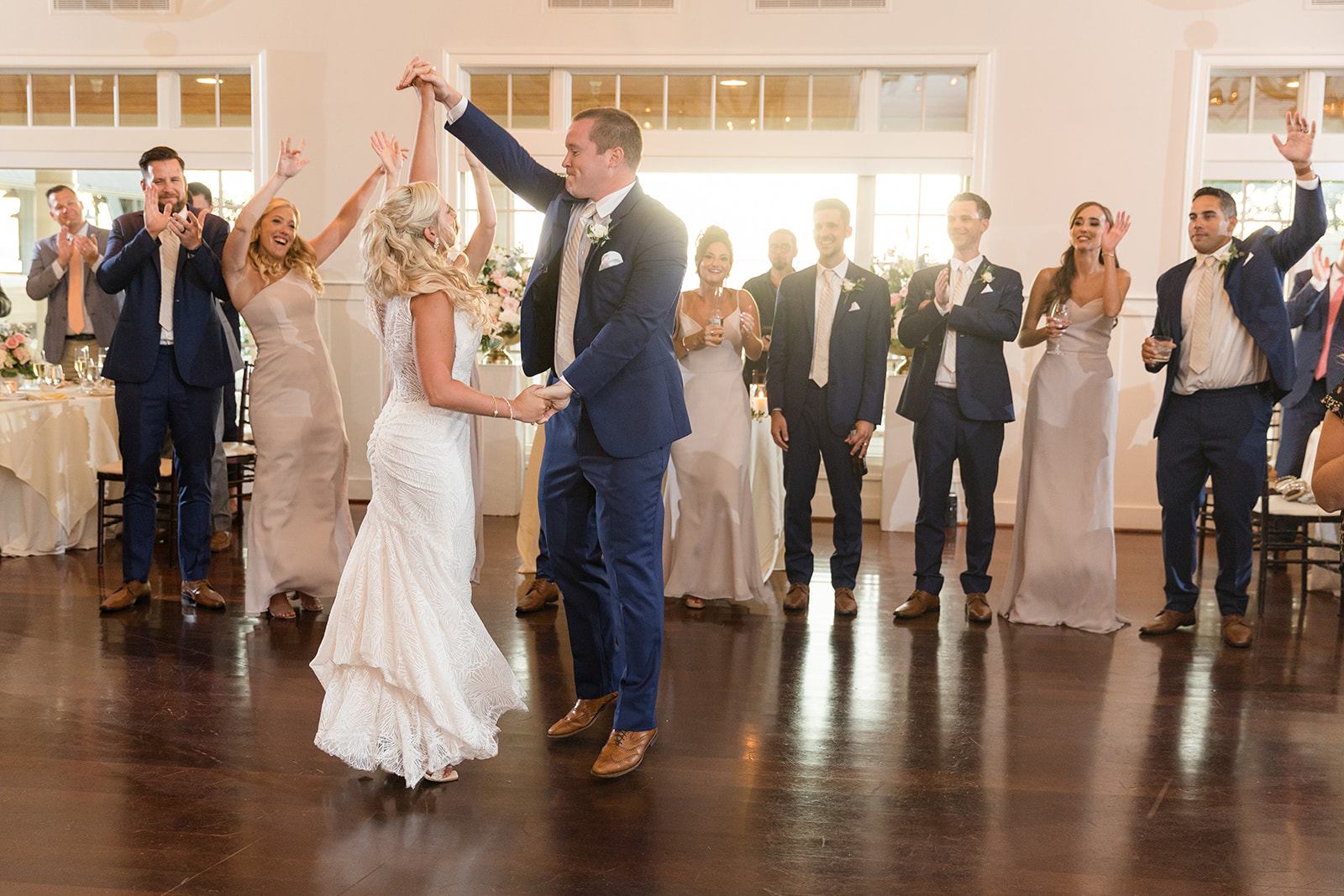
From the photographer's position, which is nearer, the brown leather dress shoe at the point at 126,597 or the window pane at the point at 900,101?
the brown leather dress shoe at the point at 126,597

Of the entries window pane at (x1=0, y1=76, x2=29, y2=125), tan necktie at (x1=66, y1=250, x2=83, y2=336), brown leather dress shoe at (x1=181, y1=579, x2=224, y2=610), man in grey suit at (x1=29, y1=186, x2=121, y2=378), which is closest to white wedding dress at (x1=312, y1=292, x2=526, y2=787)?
brown leather dress shoe at (x1=181, y1=579, x2=224, y2=610)

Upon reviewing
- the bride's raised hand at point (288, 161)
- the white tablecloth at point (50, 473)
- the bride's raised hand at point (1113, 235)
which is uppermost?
the bride's raised hand at point (288, 161)

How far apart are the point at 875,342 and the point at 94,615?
368cm

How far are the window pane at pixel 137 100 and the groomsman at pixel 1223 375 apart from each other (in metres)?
7.14

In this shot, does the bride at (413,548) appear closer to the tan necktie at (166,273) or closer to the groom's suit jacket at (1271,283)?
the tan necktie at (166,273)

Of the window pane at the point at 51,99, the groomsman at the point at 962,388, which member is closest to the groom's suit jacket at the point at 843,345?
the groomsman at the point at 962,388

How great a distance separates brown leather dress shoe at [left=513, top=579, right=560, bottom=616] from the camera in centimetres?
470

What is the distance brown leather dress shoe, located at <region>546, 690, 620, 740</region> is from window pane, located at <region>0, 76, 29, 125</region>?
287 inches

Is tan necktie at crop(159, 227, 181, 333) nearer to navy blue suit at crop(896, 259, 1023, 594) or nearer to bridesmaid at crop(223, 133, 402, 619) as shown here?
bridesmaid at crop(223, 133, 402, 619)

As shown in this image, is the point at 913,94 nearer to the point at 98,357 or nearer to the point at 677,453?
the point at 677,453

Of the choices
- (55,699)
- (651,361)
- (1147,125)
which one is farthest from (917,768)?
(1147,125)

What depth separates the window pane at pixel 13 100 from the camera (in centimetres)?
789

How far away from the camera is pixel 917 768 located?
3.04 meters

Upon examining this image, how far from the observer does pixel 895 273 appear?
23.3 feet
